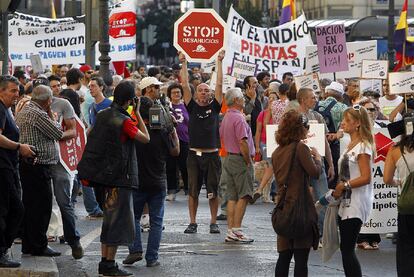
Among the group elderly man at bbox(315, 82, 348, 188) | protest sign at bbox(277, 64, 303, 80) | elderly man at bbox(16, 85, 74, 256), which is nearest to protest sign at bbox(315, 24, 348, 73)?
protest sign at bbox(277, 64, 303, 80)

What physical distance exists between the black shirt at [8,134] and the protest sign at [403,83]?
6804mm

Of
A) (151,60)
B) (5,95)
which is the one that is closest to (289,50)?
(5,95)

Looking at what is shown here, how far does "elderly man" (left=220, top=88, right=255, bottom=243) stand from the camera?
14.8 metres

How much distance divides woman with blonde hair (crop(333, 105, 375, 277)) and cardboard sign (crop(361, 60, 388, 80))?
10643mm

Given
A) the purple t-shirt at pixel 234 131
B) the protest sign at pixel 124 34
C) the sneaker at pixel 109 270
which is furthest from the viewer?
the protest sign at pixel 124 34

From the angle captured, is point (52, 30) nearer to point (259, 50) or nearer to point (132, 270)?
point (259, 50)

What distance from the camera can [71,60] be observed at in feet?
90.4

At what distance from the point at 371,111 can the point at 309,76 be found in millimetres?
4883

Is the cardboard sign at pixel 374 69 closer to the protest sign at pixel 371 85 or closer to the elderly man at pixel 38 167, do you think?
the protest sign at pixel 371 85

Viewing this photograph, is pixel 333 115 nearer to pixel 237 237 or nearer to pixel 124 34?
pixel 237 237

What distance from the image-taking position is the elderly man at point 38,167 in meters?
12.7

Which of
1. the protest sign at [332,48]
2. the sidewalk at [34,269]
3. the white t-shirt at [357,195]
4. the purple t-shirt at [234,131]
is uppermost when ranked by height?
the protest sign at [332,48]

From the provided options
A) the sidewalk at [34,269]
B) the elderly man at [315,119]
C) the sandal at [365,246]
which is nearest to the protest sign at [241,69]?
the elderly man at [315,119]

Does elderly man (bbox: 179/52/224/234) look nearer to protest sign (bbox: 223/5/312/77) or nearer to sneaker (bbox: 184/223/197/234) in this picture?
sneaker (bbox: 184/223/197/234)
